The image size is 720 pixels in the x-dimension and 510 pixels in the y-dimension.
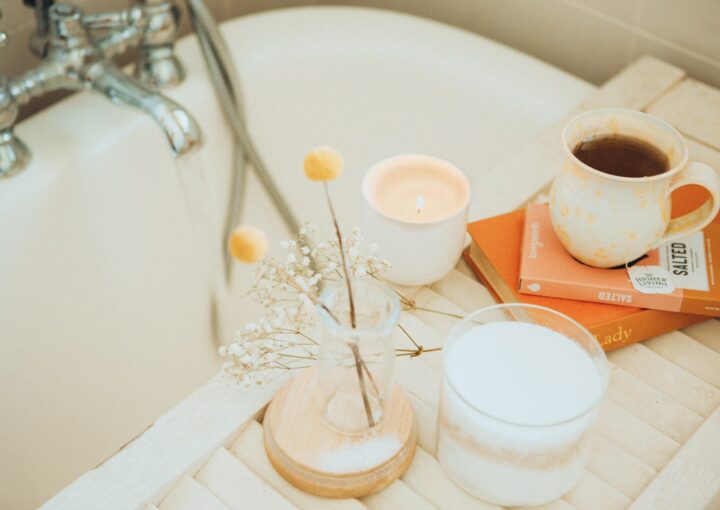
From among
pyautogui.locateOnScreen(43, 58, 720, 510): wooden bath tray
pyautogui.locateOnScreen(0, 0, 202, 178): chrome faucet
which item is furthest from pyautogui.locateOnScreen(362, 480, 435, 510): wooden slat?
pyautogui.locateOnScreen(0, 0, 202, 178): chrome faucet

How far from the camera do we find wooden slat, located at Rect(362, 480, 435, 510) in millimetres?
550

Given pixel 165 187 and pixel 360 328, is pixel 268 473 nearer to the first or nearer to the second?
pixel 360 328

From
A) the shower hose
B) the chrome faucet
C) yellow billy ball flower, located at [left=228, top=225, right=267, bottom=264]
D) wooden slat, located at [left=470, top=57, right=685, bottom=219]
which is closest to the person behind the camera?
yellow billy ball flower, located at [left=228, top=225, right=267, bottom=264]

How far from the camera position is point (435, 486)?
0.56m

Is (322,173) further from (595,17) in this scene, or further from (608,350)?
(595,17)

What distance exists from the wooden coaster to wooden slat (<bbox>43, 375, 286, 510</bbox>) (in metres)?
0.03

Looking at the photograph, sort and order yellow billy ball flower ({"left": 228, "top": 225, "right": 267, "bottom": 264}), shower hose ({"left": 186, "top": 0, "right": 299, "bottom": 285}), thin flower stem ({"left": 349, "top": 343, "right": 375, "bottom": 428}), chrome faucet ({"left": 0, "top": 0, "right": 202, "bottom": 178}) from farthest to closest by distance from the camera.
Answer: shower hose ({"left": 186, "top": 0, "right": 299, "bottom": 285})
chrome faucet ({"left": 0, "top": 0, "right": 202, "bottom": 178})
thin flower stem ({"left": 349, "top": 343, "right": 375, "bottom": 428})
yellow billy ball flower ({"left": 228, "top": 225, "right": 267, "bottom": 264})

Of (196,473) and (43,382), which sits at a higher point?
(196,473)

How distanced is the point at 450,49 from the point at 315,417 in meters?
0.69

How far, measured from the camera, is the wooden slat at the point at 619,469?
0.56 meters

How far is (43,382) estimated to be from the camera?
3.29 ft

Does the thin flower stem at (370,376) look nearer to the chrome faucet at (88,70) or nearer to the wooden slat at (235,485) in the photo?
the wooden slat at (235,485)

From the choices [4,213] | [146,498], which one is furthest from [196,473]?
[4,213]

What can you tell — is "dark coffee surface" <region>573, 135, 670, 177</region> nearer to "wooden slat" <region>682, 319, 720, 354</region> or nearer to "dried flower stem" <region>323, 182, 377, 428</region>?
"wooden slat" <region>682, 319, 720, 354</region>
